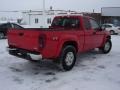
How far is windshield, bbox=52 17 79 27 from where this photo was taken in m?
9.68

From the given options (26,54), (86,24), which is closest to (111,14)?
(86,24)

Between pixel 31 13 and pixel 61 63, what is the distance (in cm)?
4281

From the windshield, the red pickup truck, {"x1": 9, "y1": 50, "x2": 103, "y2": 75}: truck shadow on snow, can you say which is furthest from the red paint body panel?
{"x1": 9, "y1": 50, "x2": 103, "y2": 75}: truck shadow on snow

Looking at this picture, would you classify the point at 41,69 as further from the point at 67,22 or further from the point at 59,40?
the point at 67,22

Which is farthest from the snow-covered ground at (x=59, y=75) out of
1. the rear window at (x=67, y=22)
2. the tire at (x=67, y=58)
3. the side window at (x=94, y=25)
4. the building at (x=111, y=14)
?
the building at (x=111, y=14)

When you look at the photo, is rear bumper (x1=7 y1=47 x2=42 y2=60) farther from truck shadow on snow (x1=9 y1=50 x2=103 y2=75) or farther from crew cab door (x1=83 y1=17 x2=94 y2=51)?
crew cab door (x1=83 y1=17 x2=94 y2=51)

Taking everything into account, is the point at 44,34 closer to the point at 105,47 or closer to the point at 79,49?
the point at 79,49

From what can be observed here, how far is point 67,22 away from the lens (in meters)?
9.93

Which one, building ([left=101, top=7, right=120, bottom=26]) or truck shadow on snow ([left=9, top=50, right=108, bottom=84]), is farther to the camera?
building ([left=101, top=7, right=120, bottom=26])

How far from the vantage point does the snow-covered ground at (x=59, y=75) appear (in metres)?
6.93

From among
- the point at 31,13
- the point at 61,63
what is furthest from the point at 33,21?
the point at 61,63

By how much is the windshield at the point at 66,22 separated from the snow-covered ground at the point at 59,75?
153 cm

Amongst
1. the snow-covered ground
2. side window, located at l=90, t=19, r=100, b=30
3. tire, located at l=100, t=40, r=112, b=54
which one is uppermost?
side window, located at l=90, t=19, r=100, b=30

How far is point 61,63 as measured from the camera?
329 inches
